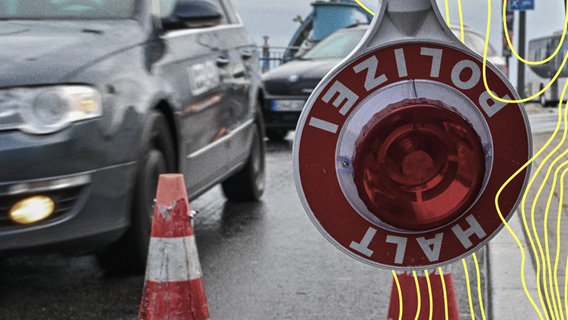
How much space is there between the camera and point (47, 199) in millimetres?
5117

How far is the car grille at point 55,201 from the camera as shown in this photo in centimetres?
503

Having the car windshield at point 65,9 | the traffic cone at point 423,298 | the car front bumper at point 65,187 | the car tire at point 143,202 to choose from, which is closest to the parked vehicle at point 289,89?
the car windshield at point 65,9

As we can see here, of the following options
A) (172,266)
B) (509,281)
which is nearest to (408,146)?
(172,266)

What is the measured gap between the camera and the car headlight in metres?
5.03

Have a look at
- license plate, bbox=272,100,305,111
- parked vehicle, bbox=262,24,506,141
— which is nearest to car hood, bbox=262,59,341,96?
parked vehicle, bbox=262,24,506,141

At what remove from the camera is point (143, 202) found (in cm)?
570

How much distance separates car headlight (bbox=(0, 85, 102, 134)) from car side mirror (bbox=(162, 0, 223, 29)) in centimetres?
127

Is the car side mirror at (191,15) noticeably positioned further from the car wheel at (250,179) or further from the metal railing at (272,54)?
the metal railing at (272,54)

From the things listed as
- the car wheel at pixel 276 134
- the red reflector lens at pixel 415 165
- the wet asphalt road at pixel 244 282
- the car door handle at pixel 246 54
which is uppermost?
the red reflector lens at pixel 415 165

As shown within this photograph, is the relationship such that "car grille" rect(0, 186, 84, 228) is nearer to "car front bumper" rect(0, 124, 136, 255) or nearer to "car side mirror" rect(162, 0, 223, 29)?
"car front bumper" rect(0, 124, 136, 255)

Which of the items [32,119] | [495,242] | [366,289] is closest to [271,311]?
[366,289]

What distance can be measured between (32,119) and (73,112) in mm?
199

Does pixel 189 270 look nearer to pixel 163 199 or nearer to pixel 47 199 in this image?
pixel 163 199

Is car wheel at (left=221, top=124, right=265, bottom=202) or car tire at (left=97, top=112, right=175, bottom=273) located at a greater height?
car tire at (left=97, top=112, right=175, bottom=273)
